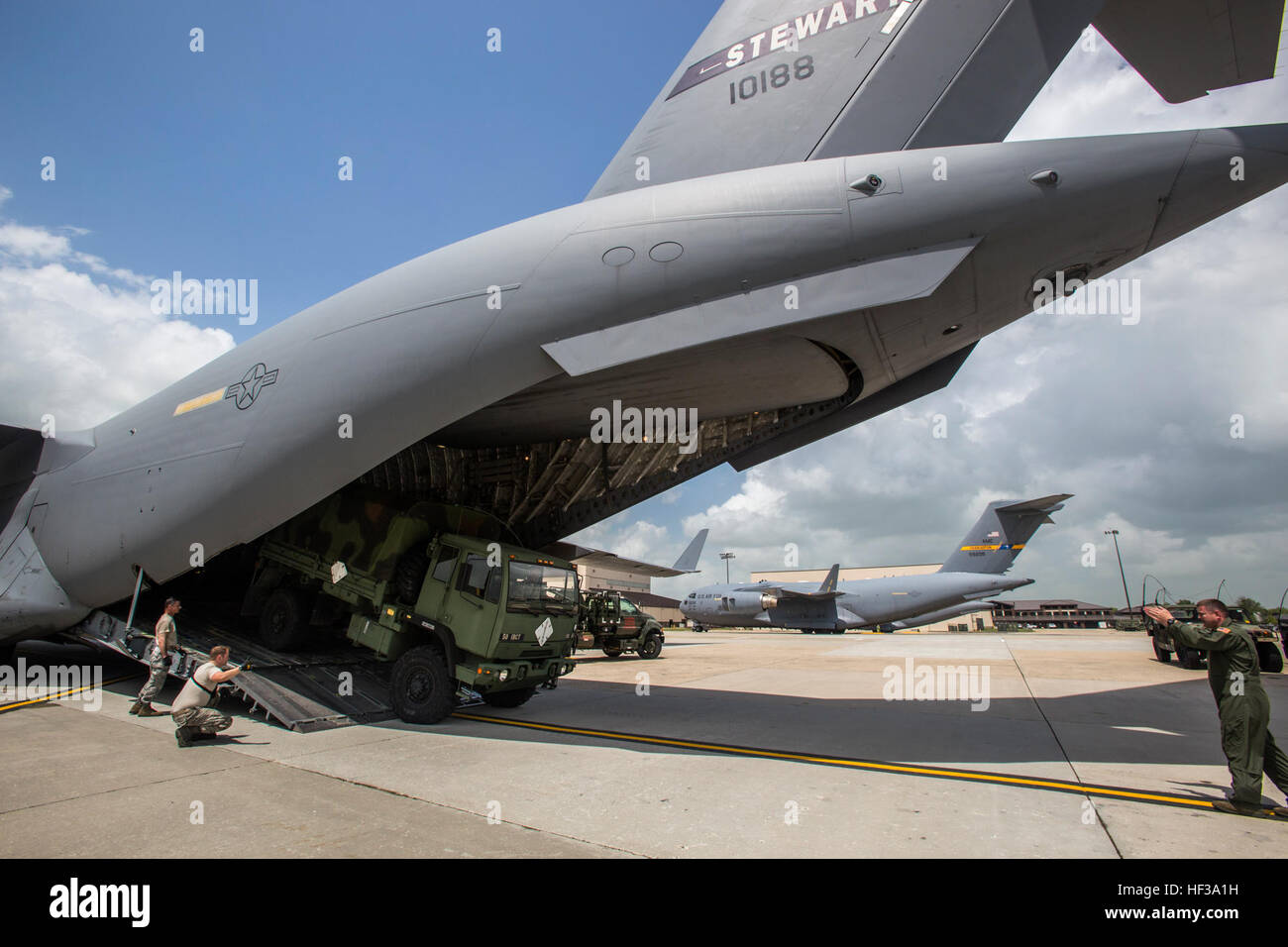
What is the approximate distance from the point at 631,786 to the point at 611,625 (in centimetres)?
1309

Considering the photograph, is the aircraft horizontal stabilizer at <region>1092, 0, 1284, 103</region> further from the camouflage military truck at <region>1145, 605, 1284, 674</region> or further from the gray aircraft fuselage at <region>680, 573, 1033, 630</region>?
the gray aircraft fuselage at <region>680, 573, 1033, 630</region>

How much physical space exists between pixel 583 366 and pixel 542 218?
1975 millimetres

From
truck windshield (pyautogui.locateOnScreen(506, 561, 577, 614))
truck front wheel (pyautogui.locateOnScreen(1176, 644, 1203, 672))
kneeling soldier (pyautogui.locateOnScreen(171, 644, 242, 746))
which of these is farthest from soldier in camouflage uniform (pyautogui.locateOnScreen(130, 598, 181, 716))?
truck front wheel (pyautogui.locateOnScreen(1176, 644, 1203, 672))

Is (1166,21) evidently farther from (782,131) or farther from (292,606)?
(292,606)

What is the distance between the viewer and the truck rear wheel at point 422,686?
23.9 feet

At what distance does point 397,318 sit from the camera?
6730mm

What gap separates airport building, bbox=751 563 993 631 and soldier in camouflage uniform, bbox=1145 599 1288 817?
209ft

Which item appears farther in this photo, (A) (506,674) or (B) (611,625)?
(B) (611,625)

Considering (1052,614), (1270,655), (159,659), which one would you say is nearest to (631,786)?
(159,659)

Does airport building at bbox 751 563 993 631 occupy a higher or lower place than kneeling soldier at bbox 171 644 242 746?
lower

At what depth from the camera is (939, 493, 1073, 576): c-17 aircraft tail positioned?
27.9 meters

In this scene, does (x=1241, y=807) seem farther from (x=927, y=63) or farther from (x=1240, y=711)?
(x=927, y=63)

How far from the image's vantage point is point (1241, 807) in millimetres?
4281

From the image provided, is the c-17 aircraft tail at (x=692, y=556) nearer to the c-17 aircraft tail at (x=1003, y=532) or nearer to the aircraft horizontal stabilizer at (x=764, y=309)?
the c-17 aircraft tail at (x=1003, y=532)
